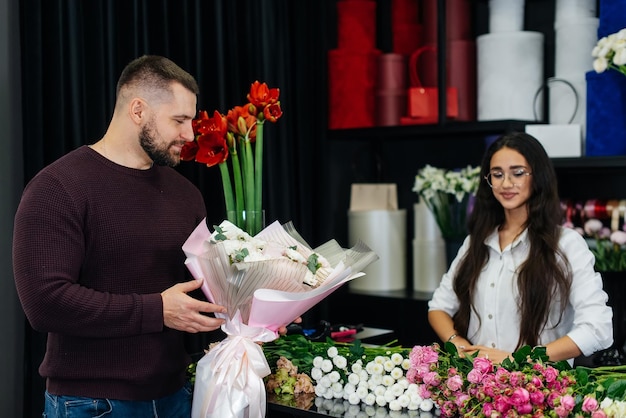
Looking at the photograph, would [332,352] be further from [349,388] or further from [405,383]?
[405,383]

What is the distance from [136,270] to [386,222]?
1.88 metres

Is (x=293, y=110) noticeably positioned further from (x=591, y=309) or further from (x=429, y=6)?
(x=591, y=309)

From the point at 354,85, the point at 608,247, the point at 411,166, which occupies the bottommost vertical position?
the point at 608,247

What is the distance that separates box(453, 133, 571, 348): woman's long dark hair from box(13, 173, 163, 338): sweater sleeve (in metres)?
1.13

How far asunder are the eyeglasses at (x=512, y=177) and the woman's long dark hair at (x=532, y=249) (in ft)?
0.09

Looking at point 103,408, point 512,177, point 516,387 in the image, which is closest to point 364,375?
point 516,387

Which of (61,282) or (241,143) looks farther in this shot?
(241,143)

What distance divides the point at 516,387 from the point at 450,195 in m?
1.85

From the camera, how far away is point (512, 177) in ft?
8.34

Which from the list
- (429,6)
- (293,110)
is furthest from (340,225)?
(429,6)

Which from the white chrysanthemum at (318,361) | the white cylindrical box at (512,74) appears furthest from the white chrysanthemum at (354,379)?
the white cylindrical box at (512,74)

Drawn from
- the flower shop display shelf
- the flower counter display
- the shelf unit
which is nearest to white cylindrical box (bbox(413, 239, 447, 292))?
the shelf unit

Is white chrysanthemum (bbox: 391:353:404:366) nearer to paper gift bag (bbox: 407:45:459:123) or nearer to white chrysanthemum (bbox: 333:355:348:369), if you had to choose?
white chrysanthemum (bbox: 333:355:348:369)

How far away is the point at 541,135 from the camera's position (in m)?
3.14
